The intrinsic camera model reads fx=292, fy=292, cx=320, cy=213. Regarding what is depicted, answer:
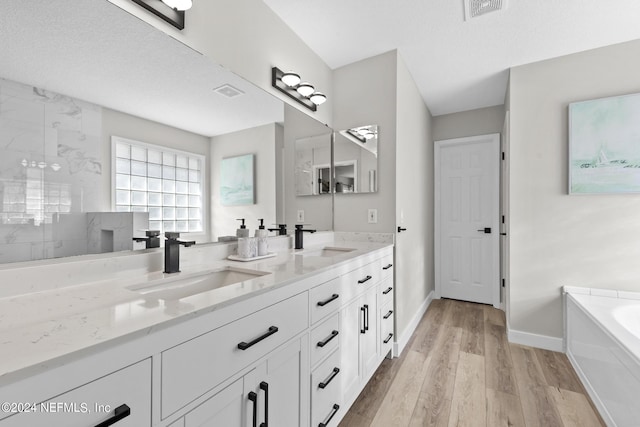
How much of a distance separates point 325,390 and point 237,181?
1.16 metres

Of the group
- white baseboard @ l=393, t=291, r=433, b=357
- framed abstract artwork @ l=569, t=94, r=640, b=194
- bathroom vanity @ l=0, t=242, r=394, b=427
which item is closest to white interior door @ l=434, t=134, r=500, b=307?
white baseboard @ l=393, t=291, r=433, b=357

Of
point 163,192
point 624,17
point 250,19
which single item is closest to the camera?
point 163,192

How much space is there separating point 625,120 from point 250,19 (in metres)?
2.91

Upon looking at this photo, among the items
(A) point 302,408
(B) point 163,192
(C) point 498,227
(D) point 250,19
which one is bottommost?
(A) point 302,408

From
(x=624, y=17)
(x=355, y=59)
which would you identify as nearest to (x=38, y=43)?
(x=355, y=59)

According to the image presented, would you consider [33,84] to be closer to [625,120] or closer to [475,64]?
[475,64]

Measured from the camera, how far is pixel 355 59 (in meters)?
2.60

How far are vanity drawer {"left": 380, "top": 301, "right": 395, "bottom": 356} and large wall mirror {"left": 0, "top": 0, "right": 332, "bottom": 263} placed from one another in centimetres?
130

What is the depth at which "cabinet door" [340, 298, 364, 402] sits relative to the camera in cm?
156

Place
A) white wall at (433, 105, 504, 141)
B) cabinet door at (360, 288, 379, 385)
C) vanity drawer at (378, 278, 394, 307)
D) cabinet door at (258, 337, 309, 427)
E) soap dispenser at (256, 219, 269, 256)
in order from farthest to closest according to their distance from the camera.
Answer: white wall at (433, 105, 504, 141), vanity drawer at (378, 278, 394, 307), cabinet door at (360, 288, 379, 385), soap dispenser at (256, 219, 269, 256), cabinet door at (258, 337, 309, 427)

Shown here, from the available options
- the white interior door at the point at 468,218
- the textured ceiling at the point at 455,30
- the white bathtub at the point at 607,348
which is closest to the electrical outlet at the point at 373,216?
the textured ceiling at the point at 455,30

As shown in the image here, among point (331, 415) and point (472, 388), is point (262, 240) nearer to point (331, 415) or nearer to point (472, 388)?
point (331, 415)

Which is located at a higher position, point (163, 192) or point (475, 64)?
point (475, 64)

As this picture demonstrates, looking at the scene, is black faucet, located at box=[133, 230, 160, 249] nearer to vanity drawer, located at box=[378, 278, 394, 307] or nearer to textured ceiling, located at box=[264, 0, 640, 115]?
vanity drawer, located at box=[378, 278, 394, 307]
